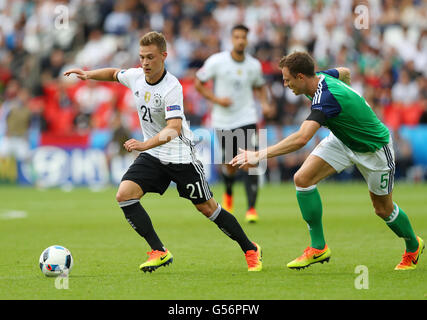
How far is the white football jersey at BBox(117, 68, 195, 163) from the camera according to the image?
6965mm

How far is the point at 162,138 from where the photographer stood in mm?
6637

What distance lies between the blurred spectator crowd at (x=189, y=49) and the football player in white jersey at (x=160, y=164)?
12387mm

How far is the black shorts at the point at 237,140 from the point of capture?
11969 millimetres

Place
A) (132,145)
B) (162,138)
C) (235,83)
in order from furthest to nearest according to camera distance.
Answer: (235,83), (162,138), (132,145)

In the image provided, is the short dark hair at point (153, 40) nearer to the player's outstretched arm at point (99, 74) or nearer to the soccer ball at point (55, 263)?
the player's outstretched arm at point (99, 74)

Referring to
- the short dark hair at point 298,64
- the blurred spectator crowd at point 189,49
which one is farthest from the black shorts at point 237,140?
the blurred spectator crowd at point 189,49

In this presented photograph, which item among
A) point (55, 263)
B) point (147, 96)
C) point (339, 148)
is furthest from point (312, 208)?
point (55, 263)

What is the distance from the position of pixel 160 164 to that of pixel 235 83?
5302 millimetres

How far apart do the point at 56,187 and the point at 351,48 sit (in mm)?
9383

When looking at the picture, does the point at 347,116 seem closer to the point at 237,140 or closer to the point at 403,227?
the point at 403,227

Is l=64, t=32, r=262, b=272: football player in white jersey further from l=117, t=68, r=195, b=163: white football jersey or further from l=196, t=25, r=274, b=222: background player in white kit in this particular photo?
l=196, t=25, r=274, b=222: background player in white kit

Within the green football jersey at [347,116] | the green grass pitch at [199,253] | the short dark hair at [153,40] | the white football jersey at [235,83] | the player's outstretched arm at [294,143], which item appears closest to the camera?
the green grass pitch at [199,253]

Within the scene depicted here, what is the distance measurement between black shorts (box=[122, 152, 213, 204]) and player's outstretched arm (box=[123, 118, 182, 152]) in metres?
0.42
